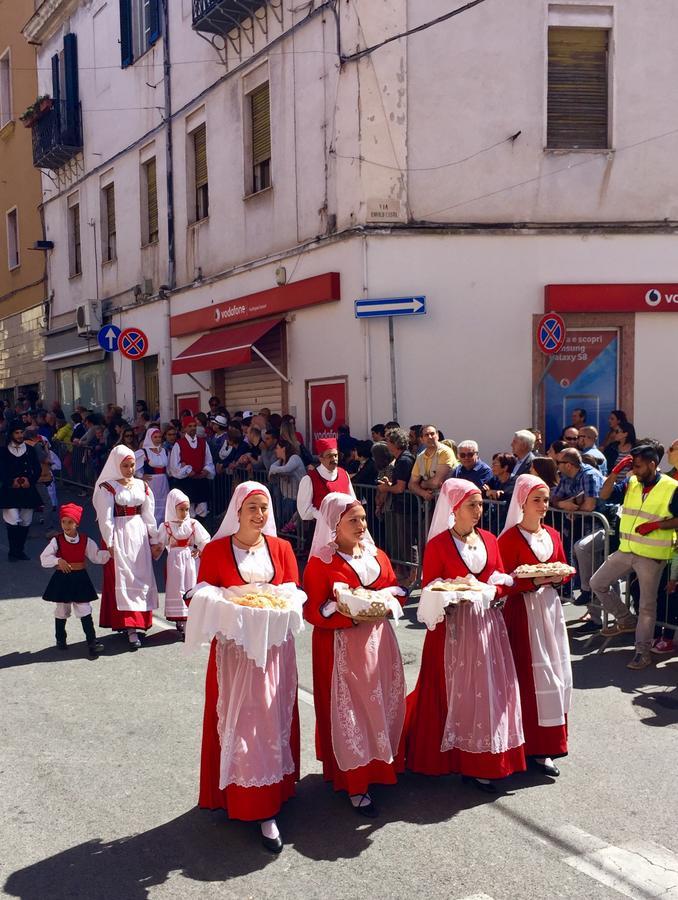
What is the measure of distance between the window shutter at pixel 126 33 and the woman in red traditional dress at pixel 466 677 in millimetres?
18930

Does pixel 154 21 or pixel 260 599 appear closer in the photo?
pixel 260 599

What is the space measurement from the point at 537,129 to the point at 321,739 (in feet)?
36.3

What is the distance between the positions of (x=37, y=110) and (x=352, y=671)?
25.1 meters

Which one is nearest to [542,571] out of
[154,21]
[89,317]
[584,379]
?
[584,379]

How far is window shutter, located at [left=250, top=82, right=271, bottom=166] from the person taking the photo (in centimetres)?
1634

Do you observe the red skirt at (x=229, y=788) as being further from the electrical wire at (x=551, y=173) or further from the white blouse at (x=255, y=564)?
the electrical wire at (x=551, y=173)

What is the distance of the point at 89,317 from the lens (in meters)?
23.5

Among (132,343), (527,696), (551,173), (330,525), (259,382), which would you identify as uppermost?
(551,173)

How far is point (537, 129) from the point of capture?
13727 mm

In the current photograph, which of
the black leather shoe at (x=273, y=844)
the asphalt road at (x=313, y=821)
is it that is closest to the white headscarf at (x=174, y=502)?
the asphalt road at (x=313, y=821)

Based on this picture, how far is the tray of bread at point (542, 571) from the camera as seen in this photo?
5.54 metres

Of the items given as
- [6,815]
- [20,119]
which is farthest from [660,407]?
[20,119]

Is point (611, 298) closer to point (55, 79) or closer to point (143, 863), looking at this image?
point (143, 863)

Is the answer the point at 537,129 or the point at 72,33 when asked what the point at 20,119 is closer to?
the point at 72,33
